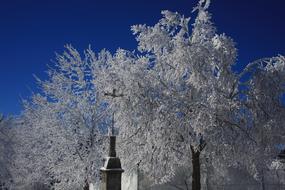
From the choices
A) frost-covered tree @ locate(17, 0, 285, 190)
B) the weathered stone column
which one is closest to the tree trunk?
frost-covered tree @ locate(17, 0, 285, 190)

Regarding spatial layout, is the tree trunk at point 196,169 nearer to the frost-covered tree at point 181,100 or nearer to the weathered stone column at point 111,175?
the frost-covered tree at point 181,100

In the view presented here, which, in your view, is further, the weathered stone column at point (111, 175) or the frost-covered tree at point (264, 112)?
the frost-covered tree at point (264, 112)

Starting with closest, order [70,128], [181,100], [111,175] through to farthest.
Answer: [111,175] < [181,100] < [70,128]

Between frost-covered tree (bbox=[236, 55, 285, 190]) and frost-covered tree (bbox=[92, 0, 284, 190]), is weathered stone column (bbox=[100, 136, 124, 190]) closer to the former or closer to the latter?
frost-covered tree (bbox=[92, 0, 284, 190])

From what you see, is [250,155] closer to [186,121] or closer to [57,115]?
[186,121]

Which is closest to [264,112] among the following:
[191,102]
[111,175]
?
[191,102]

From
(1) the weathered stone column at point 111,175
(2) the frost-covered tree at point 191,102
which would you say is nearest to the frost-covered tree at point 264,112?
(2) the frost-covered tree at point 191,102

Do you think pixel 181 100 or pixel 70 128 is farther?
pixel 70 128

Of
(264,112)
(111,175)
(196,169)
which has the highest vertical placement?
(264,112)

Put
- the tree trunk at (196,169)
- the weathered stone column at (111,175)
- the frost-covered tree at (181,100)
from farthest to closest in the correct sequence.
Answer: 1. the tree trunk at (196,169)
2. the frost-covered tree at (181,100)
3. the weathered stone column at (111,175)

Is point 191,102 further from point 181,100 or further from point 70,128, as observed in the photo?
point 70,128

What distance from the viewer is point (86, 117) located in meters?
18.9

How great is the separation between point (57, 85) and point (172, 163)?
8940 millimetres

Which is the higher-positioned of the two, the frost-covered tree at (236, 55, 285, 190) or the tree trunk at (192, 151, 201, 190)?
the frost-covered tree at (236, 55, 285, 190)
